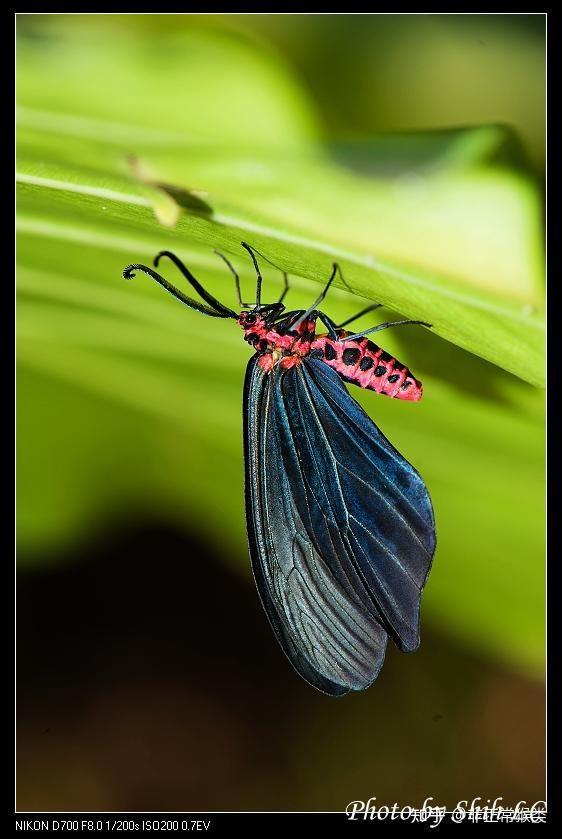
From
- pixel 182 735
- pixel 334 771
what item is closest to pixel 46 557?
pixel 182 735

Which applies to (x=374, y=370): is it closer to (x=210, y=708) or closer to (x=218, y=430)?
(x=218, y=430)

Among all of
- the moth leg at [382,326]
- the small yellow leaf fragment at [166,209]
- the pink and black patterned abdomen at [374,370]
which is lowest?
the pink and black patterned abdomen at [374,370]

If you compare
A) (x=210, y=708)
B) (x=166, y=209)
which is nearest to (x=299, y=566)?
(x=166, y=209)

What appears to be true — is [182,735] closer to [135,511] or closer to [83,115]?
[135,511]
